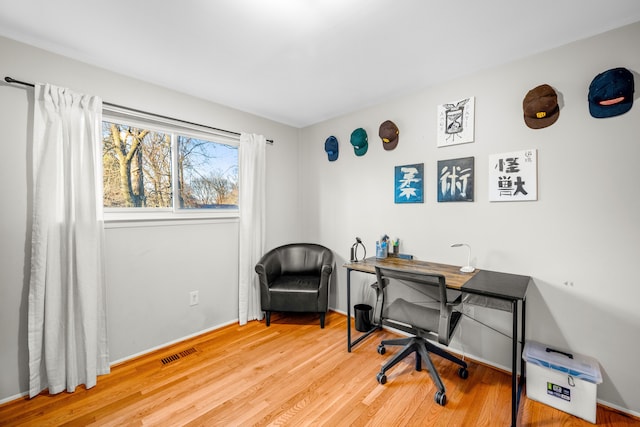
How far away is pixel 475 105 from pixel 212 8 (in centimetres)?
206

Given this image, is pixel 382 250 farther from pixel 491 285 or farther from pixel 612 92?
pixel 612 92

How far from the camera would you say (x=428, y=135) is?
2.59 m

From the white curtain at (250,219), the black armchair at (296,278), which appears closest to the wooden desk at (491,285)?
the black armchair at (296,278)

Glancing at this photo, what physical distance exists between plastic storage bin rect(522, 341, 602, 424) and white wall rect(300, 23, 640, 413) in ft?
→ 0.52

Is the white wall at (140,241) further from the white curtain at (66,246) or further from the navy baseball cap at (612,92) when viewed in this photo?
the navy baseball cap at (612,92)

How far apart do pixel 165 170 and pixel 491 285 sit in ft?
9.53

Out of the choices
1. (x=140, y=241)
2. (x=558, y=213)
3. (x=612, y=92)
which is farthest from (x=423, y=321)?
(x=140, y=241)

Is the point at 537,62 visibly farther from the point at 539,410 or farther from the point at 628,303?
the point at 539,410

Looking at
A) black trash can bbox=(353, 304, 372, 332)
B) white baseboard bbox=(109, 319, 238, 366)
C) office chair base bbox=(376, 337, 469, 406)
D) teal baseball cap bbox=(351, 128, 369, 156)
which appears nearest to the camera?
office chair base bbox=(376, 337, 469, 406)

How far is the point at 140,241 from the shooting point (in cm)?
241

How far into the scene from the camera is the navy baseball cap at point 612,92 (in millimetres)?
1677

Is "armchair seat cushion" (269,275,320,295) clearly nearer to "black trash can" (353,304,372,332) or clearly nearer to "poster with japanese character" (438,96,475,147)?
"black trash can" (353,304,372,332)

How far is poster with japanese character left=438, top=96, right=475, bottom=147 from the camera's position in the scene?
2.33 m

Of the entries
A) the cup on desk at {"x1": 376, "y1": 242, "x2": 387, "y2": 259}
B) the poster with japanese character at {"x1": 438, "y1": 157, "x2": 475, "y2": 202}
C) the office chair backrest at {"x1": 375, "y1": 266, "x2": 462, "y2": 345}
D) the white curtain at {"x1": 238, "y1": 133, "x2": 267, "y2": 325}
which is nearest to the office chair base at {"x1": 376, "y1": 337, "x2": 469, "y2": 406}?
the office chair backrest at {"x1": 375, "y1": 266, "x2": 462, "y2": 345}
